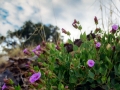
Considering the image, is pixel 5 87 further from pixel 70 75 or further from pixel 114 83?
pixel 114 83

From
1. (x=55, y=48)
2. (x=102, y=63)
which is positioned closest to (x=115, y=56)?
(x=102, y=63)

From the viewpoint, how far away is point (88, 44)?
7.47 feet

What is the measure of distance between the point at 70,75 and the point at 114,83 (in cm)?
35

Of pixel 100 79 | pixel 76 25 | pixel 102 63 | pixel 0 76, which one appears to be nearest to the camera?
pixel 100 79

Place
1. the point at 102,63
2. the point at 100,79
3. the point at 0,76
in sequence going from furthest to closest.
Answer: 1. the point at 0,76
2. the point at 102,63
3. the point at 100,79

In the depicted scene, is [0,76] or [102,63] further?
[0,76]

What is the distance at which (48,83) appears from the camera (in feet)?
6.93

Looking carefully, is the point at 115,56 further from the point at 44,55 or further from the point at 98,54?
the point at 44,55

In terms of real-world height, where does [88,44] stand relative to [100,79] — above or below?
above

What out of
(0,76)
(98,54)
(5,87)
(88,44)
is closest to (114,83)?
(98,54)

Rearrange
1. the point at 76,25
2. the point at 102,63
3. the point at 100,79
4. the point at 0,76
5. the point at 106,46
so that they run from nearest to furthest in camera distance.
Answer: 1. the point at 100,79
2. the point at 102,63
3. the point at 106,46
4. the point at 76,25
5. the point at 0,76

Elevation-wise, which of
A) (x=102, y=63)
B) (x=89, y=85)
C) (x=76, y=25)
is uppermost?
(x=76, y=25)

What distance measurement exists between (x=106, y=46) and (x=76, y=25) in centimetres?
40

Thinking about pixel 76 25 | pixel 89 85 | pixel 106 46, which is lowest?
pixel 89 85
